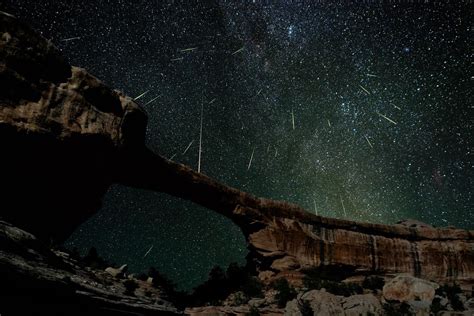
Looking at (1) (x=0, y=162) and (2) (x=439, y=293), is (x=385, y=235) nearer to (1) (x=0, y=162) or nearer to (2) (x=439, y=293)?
(2) (x=439, y=293)

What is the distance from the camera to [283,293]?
2128cm

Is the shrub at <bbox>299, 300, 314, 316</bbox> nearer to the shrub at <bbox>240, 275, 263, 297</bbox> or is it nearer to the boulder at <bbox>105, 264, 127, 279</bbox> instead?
the shrub at <bbox>240, 275, 263, 297</bbox>

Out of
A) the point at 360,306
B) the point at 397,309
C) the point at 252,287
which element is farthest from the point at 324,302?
the point at 252,287

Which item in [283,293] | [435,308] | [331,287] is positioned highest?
[435,308]

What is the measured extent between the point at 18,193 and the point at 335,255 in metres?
24.1

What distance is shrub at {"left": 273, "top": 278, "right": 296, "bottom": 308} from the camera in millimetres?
20734

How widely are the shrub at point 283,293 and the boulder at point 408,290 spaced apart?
679cm

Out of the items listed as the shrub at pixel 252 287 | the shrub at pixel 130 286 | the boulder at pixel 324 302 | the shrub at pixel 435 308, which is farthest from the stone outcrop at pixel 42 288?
the shrub at pixel 435 308

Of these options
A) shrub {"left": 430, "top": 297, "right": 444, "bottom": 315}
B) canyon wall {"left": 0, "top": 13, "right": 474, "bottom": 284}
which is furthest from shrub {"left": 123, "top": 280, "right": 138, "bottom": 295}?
shrub {"left": 430, "top": 297, "right": 444, "bottom": 315}

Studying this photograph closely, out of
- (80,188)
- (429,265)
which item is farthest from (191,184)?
(429,265)

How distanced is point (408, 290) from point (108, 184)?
21671 mm

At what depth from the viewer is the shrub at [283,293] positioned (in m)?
20.7

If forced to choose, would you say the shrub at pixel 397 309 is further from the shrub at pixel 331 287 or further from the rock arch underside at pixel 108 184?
the rock arch underside at pixel 108 184

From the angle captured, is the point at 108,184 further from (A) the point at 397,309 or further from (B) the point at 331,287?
(A) the point at 397,309
